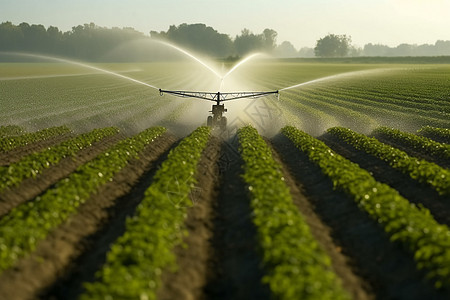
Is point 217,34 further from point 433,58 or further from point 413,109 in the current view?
point 413,109

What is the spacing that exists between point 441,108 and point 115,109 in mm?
29451

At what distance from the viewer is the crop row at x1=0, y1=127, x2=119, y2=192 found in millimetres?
13920

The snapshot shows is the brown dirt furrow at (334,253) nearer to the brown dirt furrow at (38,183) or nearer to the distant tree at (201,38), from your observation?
the brown dirt furrow at (38,183)

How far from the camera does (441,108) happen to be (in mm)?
39469

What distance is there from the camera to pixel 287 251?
841cm

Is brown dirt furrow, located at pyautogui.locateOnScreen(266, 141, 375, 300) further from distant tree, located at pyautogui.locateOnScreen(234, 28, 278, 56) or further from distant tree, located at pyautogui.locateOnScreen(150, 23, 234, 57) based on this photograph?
distant tree, located at pyautogui.locateOnScreen(234, 28, 278, 56)

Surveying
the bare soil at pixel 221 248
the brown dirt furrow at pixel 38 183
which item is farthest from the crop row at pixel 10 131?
the bare soil at pixel 221 248

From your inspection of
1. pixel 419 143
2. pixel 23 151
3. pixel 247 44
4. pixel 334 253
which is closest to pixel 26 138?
pixel 23 151

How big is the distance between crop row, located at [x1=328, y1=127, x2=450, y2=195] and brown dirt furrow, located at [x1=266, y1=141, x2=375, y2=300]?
4.16 m

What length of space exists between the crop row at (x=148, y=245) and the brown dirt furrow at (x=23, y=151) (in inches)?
348

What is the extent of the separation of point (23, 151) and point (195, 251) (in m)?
14.7

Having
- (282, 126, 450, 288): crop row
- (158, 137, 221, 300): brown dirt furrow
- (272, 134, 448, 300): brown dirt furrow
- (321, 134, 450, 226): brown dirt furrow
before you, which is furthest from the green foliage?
(321, 134, 450, 226): brown dirt furrow

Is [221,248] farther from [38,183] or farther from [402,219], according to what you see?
[38,183]

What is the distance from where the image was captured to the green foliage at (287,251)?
23.8 ft
